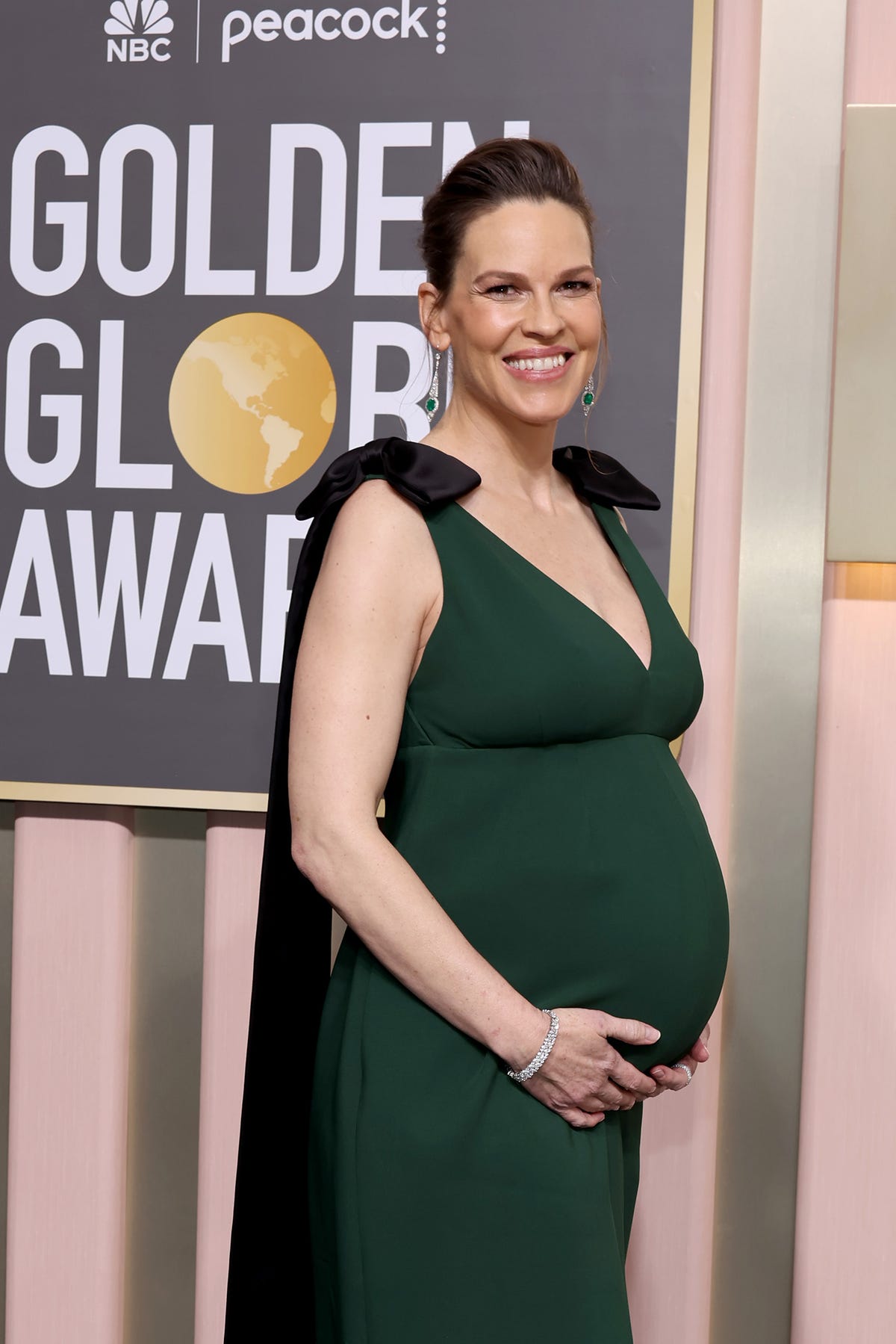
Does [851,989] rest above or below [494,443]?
below

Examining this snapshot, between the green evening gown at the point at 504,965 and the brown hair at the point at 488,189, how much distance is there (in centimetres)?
25

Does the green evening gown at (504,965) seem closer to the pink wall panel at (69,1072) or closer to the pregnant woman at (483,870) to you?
the pregnant woman at (483,870)

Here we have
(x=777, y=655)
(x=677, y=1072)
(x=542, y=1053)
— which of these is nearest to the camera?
(x=542, y=1053)

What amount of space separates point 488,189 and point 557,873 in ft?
2.11

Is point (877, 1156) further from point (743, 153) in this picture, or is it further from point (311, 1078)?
point (743, 153)

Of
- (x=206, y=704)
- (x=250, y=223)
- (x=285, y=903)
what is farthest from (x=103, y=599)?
(x=285, y=903)

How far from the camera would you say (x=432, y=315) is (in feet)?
4.42

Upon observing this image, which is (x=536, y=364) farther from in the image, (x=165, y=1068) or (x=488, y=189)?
(x=165, y=1068)

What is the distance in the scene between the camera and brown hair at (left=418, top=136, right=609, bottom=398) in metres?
1.30

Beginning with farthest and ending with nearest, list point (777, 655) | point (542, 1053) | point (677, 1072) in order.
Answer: point (777, 655) < point (677, 1072) < point (542, 1053)

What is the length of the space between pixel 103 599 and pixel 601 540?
0.79 m

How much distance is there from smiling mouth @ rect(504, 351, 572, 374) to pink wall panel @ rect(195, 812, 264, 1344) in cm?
86

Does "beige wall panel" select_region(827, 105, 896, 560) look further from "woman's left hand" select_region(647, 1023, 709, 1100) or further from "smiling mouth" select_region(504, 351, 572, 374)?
"woman's left hand" select_region(647, 1023, 709, 1100)

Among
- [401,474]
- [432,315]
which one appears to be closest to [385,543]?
[401,474]
